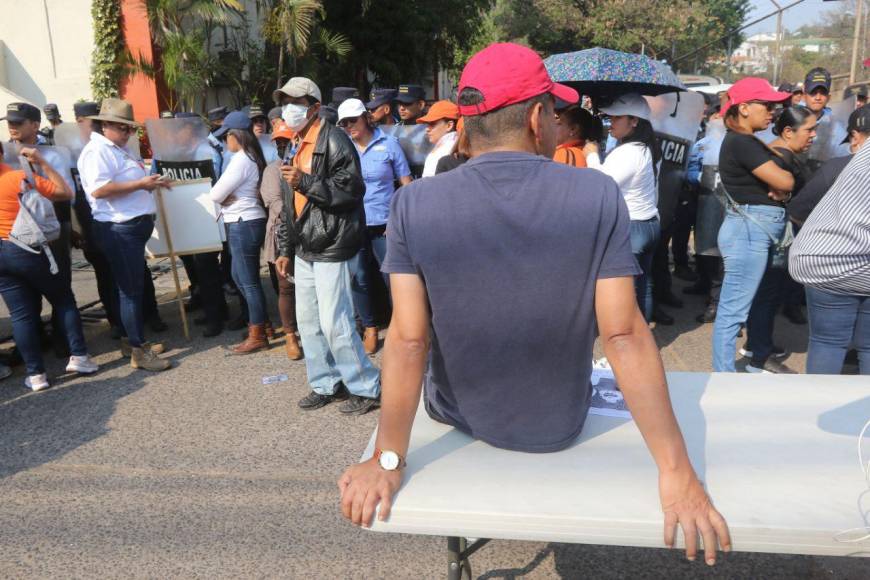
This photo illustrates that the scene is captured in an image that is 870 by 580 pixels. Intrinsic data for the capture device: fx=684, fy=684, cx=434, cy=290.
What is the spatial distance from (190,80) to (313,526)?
12.1 m

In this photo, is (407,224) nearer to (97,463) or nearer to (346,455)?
(346,455)

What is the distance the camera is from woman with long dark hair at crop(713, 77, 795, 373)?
13.1 feet

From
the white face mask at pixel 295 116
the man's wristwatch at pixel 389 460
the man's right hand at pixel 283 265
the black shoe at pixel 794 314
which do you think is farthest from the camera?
the black shoe at pixel 794 314

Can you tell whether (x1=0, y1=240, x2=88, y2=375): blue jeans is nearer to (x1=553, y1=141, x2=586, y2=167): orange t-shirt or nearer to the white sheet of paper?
the white sheet of paper

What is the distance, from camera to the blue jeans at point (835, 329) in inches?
135

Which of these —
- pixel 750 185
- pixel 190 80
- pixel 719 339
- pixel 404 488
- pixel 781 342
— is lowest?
pixel 781 342

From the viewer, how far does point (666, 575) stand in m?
2.73

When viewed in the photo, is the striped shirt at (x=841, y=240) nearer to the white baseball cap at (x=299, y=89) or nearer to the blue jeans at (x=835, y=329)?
the blue jeans at (x=835, y=329)

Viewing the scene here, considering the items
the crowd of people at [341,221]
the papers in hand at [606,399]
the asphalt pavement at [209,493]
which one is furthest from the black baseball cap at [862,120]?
the papers in hand at [606,399]

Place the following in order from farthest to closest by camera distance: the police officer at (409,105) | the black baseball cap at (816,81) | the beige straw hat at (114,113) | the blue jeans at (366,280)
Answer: the police officer at (409,105)
the black baseball cap at (816,81)
the blue jeans at (366,280)
the beige straw hat at (114,113)

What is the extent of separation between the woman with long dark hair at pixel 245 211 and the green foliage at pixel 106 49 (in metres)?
10.00

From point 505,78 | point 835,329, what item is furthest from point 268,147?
point 505,78

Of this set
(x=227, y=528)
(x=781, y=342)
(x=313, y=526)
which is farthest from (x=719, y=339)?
(x=227, y=528)

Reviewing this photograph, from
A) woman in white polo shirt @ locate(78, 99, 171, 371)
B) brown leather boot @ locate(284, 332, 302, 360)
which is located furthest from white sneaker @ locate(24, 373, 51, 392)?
brown leather boot @ locate(284, 332, 302, 360)
